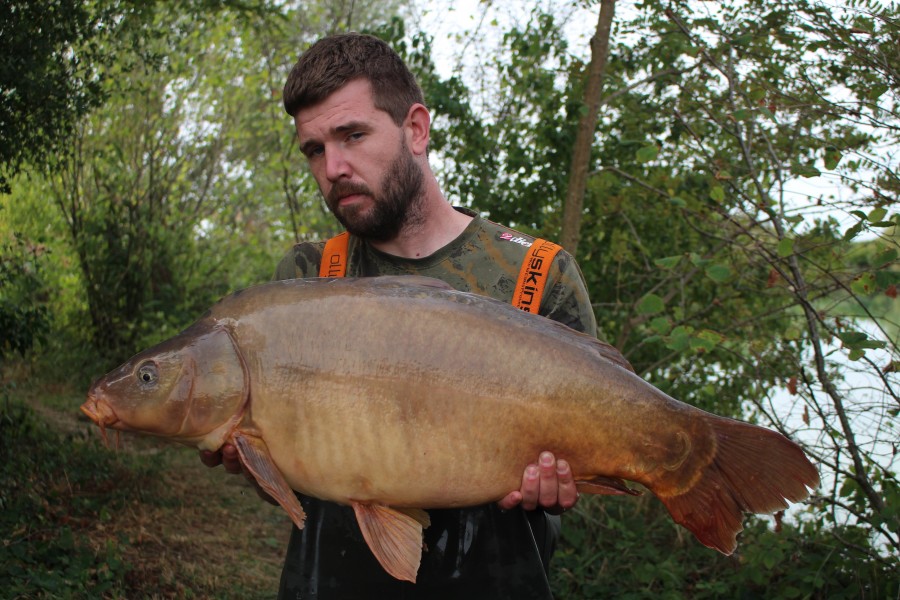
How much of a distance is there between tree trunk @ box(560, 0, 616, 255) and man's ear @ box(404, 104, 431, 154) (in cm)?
266

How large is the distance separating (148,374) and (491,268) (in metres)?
0.82

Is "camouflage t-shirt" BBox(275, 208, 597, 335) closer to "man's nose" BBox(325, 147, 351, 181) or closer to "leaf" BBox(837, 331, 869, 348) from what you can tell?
"man's nose" BBox(325, 147, 351, 181)

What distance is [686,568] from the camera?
420 cm

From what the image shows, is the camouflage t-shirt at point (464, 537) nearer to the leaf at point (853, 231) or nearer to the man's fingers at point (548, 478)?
the man's fingers at point (548, 478)

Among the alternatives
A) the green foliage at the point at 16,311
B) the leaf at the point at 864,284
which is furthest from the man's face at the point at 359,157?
the green foliage at the point at 16,311

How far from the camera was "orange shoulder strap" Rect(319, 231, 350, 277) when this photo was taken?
2143mm

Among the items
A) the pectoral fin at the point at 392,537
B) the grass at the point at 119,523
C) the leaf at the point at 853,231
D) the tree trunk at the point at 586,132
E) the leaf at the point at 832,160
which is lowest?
the grass at the point at 119,523

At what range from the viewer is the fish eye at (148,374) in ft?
5.63

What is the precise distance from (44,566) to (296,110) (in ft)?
A: 7.98

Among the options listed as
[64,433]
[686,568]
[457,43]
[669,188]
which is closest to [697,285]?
[669,188]

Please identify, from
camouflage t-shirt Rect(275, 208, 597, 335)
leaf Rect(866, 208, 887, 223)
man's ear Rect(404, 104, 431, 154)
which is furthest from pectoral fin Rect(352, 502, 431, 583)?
leaf Rect(866, 208, 887, 223)

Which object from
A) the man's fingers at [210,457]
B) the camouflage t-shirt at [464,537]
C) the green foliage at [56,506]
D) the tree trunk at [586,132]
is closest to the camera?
the man's fingers at [210,457]

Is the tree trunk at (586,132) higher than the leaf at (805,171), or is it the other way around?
the tree trunk at (586,132)

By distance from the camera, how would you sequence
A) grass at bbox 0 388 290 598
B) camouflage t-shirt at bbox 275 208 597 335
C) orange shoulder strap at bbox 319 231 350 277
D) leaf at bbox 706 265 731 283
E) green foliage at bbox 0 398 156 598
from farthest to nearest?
grass at bbox 0 388 290 598 → green foliage at bbox 0 398 156 598 → leaf at bbox 706 265 731 283 → orange shoulder strap at bbox 319 231 350 277 → camouflage t-shirt at bbox 275 208 597 335
